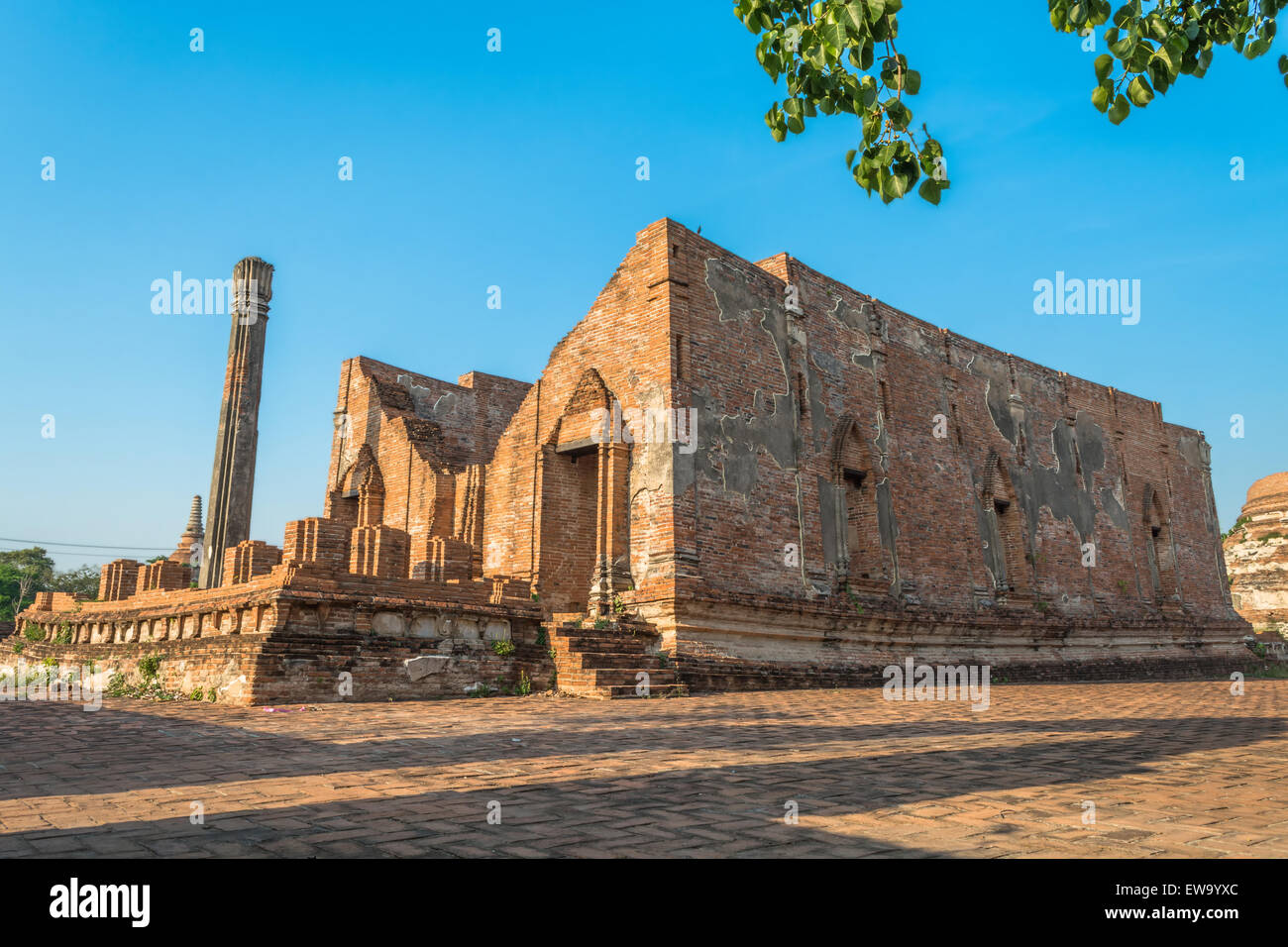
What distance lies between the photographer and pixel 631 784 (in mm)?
4512

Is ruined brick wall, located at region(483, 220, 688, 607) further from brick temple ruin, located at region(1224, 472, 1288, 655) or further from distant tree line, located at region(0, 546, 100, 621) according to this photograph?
distant tree line, located at region(0, 546, 100, 621)

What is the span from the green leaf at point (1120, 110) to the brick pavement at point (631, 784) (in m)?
3.20

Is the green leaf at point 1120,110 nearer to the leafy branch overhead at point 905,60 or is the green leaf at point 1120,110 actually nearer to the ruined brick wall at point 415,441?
the leafy branch overhead at point 905,60

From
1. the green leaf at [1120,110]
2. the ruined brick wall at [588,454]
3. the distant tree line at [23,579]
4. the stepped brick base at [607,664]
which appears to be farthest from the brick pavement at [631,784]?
the distant tree line at [23,579]

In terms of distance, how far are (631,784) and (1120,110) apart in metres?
4.07

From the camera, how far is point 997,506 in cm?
1884

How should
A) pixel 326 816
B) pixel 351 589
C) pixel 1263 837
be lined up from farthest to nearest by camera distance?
1. pixel 351 589
2. pixel 326 816
3. pixel 1263 837

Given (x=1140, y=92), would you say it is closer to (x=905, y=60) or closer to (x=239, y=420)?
(x=905, y=60)

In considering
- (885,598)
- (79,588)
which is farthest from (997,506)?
(79,588)

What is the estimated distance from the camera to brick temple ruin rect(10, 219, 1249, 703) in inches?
395

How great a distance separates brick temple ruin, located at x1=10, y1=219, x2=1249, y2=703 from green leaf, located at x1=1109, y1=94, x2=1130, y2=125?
7435 millimetres

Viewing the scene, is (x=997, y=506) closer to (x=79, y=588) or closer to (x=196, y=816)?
(x=196, y=816)

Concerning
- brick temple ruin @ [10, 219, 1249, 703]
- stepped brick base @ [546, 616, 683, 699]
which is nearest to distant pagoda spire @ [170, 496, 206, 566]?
brick temple ruin @ [10, 219, 1249, 703]
